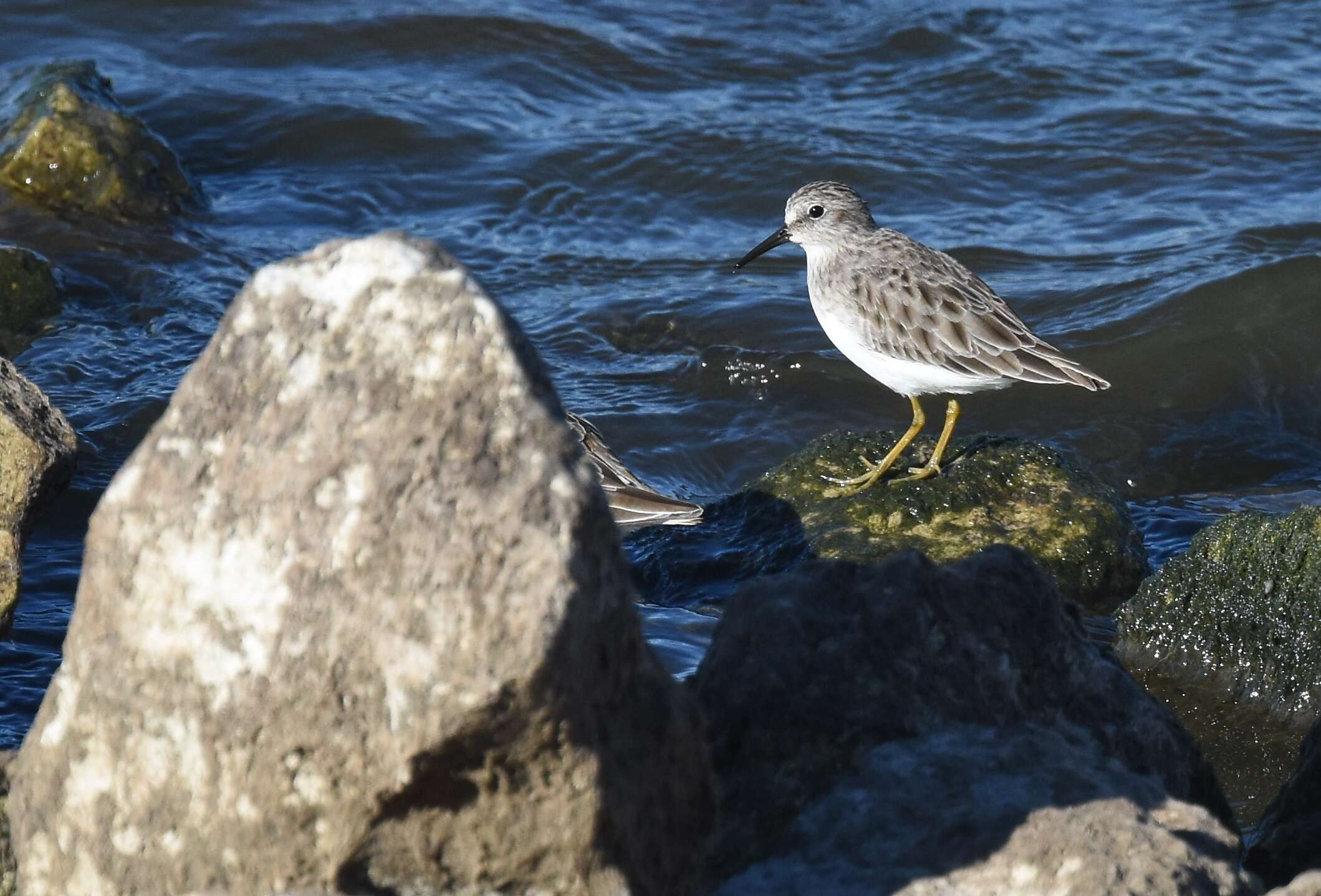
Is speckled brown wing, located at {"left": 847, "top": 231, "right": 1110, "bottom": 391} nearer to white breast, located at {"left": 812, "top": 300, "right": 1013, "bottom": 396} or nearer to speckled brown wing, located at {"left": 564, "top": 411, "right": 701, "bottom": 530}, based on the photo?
white breast, located at {"left": 812, "top": 300, "right": 1013, "bottom": 396}

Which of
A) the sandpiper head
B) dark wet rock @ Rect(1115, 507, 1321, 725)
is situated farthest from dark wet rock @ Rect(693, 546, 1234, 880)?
the sandpiper head

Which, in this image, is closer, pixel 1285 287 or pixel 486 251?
pixel 1285 287

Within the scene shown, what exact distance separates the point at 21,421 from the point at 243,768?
271 cm

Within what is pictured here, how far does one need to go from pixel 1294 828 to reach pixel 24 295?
711 cm

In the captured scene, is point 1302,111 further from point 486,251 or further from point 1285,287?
point 486,251

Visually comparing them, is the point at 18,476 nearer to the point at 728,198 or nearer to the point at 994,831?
the point at 994,831

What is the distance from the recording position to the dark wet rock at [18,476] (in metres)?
4.57

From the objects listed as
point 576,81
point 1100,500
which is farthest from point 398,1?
point 1100,500

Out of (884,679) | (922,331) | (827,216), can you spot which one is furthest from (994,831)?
(827,216)

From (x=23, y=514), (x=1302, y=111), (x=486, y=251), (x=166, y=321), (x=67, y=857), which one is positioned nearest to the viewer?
(x=67, y=857)

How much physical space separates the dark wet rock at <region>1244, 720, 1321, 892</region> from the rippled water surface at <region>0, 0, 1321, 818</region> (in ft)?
7.29

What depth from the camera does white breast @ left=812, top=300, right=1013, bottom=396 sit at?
21.2 feet

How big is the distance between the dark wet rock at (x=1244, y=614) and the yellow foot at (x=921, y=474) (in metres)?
1.01

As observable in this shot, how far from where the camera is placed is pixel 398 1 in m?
13.0
